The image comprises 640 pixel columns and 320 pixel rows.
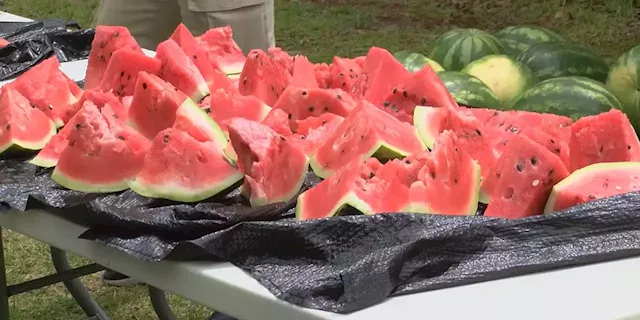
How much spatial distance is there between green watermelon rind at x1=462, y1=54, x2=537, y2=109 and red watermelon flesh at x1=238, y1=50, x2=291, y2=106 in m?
0.58

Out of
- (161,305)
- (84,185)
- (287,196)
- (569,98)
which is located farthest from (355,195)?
(161,305)

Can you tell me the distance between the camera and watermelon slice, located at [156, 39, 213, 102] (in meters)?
1.74

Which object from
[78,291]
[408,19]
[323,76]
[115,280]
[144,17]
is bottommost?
[408,19]

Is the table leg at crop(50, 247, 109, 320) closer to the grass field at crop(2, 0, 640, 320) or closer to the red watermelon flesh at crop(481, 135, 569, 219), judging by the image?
the red watermelon flesh at crop(481, 135, 569, 219)

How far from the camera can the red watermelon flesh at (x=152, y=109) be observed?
154 centimetres

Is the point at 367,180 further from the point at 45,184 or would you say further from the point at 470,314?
the point at 45,184

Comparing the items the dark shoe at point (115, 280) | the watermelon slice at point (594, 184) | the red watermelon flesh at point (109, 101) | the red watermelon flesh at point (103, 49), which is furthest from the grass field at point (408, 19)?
the watermelon slice at point (594, 184)

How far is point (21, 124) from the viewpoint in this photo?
62.7 inches

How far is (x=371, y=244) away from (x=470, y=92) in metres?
0.87

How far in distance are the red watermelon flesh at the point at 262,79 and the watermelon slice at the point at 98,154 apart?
0.96 feet

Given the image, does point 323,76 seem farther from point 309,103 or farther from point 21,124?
point 21,124

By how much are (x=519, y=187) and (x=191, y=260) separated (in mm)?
500

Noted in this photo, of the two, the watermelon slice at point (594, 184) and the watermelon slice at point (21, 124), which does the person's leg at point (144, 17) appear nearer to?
the watermelon slice at point (21, 124)

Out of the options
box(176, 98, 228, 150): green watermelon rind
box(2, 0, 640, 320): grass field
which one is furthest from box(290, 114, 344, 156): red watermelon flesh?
box(2, 0, 640, 320): grass field
